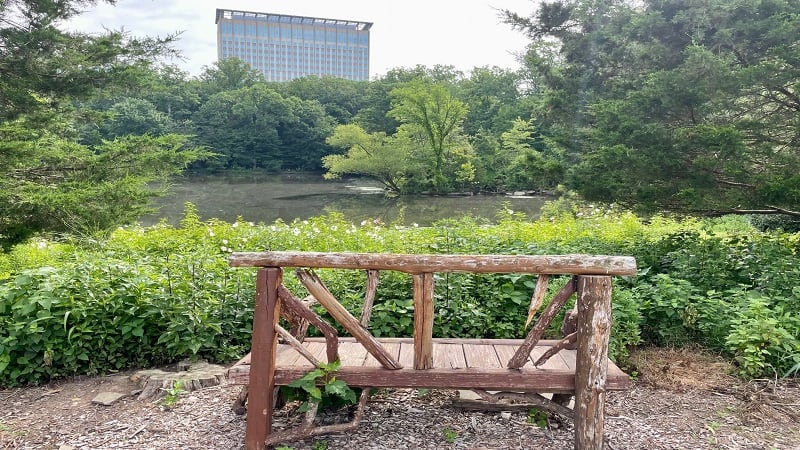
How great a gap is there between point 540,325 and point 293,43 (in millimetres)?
148691

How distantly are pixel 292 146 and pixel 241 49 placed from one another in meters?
Answer: 100.0

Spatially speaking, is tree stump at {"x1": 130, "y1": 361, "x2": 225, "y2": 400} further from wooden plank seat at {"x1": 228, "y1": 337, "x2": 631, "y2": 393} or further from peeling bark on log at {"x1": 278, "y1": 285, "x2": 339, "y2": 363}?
peeling bark on log at {"x1": 278, "y1": 285, "x2": 339, "y2": 363}

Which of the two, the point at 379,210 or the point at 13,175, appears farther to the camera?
the point at 379,210

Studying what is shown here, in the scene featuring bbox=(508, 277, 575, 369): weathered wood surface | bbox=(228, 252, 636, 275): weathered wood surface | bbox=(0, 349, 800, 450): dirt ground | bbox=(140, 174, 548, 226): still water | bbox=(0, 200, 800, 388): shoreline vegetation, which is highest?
bbox=(228, 252, 636, 275): weathered wood surface

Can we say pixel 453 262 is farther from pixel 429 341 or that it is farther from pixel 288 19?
pixel 288 19

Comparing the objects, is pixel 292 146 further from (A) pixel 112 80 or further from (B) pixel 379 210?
(A) pixel 112 80

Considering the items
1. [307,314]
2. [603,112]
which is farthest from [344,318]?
[603,112]

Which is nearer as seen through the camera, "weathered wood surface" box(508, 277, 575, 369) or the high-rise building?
"weathered wood surface" box(508, 277, 575, 369)

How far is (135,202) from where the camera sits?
531 centimetres

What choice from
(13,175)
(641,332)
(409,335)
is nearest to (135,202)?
(13,175)

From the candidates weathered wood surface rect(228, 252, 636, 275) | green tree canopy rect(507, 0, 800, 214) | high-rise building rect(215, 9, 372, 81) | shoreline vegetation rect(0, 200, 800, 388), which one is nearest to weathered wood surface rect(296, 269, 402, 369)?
weathered wood surface rect(228, 252, 636, 275)

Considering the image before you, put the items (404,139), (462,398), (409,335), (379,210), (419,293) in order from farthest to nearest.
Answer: (404,139) < (379,210) < (409,335) < (462,398) < (419,293)

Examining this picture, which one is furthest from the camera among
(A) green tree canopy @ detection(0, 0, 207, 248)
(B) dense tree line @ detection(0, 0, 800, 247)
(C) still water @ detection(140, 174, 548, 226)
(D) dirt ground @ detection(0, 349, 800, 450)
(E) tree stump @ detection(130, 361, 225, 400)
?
(C) still water @ detection(140, 174, 548, 226)

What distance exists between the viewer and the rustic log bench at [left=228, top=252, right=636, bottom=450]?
249 centimetres
